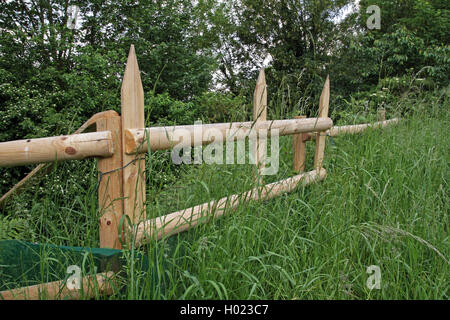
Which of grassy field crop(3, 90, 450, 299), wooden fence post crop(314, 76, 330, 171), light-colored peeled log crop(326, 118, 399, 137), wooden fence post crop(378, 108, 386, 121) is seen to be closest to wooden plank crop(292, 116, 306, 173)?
wooden fence post crop(314, 76, 330, 171)

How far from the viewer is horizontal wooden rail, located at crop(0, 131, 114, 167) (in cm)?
171

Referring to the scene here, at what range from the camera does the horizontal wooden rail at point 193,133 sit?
208cm

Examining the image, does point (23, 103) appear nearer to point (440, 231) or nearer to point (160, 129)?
point (160, 129)

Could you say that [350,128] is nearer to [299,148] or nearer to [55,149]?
[299,148]

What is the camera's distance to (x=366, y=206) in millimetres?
2805

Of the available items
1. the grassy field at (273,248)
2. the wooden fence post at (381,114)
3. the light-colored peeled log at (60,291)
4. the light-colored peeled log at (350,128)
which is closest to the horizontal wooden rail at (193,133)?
the grassy field at (273,248)

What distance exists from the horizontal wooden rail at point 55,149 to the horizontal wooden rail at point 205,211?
481mm

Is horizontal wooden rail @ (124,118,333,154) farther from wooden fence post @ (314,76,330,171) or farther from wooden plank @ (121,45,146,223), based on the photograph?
wooden fence post @ (314,76,330,171)

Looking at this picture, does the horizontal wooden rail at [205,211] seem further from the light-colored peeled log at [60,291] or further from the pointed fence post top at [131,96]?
the pointed fence post top at [131,96]

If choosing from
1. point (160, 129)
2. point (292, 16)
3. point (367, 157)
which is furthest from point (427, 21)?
point (160, 129)

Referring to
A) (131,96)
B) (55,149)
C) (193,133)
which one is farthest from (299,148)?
(55,149)

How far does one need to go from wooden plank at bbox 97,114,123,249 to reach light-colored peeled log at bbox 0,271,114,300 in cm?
37

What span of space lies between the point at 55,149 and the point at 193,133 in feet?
2.90

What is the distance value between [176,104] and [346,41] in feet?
30.4
